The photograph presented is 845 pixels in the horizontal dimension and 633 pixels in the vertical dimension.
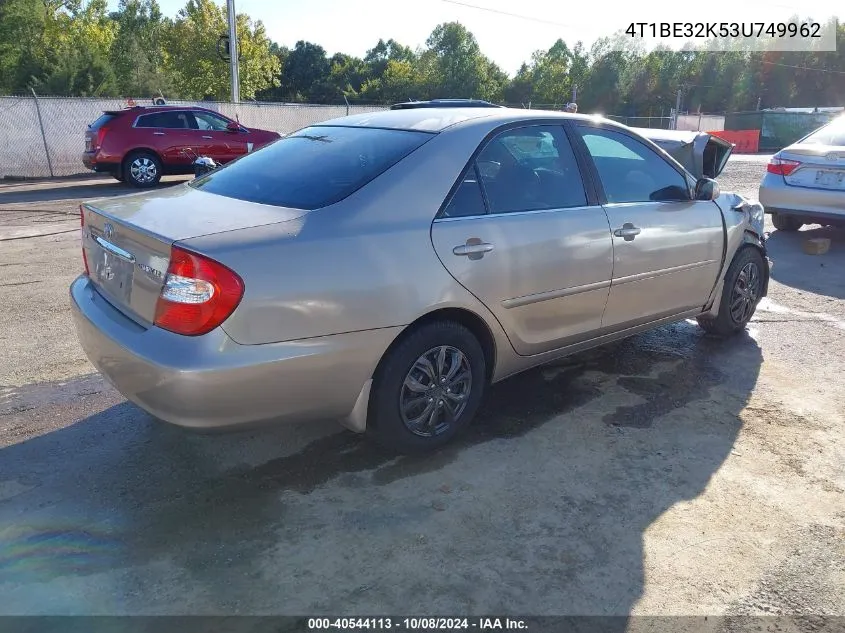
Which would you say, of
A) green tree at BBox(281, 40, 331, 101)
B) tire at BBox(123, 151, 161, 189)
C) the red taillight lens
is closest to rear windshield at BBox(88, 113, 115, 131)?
the red taillight lens

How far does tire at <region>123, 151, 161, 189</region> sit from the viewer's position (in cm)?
1412

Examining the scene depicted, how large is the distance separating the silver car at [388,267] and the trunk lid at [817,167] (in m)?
4.68

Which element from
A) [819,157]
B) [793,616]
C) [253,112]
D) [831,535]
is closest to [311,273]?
[793,616]

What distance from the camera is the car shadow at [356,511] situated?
249 cm

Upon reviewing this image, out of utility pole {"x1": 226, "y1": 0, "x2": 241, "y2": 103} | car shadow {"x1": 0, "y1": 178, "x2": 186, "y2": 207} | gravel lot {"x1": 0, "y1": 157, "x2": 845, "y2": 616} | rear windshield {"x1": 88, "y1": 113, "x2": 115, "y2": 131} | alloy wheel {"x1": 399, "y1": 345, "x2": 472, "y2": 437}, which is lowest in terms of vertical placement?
gravel lot {"x1": 0, "y1": 157, "x2": 845, "y2": 616}

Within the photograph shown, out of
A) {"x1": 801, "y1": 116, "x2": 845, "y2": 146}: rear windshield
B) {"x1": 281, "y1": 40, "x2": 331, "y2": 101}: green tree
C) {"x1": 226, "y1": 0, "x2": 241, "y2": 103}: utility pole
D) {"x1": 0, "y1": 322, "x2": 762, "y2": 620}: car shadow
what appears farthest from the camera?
{"x1": 281, "y1": 40, "x2": 331, "y2": 101}: green tree

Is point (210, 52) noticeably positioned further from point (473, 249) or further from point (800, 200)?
point (473, 249)

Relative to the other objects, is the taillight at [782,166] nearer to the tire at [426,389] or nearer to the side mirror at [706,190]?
the side mirror at [706,190]

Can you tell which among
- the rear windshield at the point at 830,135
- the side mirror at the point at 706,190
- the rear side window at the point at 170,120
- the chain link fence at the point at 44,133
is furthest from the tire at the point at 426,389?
the chain link fence at the point at 44,133

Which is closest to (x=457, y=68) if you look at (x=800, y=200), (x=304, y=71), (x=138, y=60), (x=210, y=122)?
(x=304, y=71)

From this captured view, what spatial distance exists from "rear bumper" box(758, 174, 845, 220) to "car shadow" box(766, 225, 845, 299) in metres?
0.45

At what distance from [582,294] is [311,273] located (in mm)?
1688

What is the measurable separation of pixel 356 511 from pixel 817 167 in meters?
7.79

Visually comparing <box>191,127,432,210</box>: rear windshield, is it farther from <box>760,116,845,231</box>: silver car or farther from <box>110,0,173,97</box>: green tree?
<box>110,0,173,97</box>: green tree
